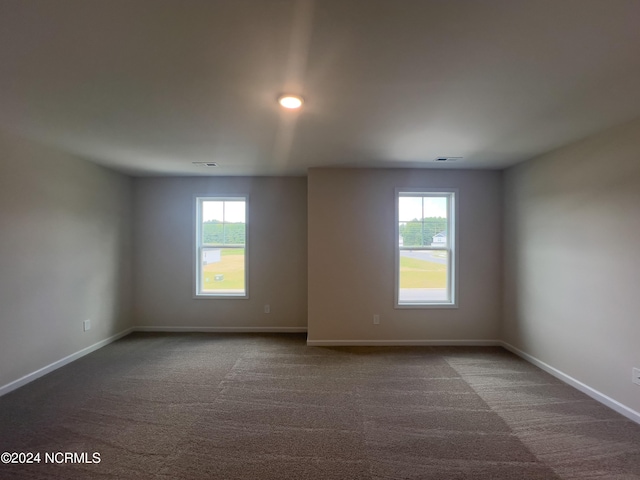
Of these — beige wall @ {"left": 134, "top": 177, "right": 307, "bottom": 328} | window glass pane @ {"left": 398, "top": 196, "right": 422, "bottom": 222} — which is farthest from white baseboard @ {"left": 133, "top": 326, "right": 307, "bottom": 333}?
window glass pane @ {"left": 398, "top": 196, "right": 422, "bottom": 222}

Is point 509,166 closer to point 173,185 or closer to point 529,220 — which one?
point 529,220

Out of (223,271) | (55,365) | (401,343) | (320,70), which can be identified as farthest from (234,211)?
(320,70)

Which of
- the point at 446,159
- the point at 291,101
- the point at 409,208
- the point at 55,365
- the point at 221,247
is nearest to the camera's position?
the point at 291,101

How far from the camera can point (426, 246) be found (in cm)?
411

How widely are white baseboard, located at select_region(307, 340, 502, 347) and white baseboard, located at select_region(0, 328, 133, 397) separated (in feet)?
9.27

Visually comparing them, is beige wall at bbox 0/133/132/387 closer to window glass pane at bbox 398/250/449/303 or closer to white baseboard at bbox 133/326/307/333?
white baseboard at bbox 133/326/307/333

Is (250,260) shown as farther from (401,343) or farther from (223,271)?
(401,343)

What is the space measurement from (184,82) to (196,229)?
3.15m

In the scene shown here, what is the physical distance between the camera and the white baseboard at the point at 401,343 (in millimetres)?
3967

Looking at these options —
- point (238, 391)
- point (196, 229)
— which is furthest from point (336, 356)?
point (196, 229)

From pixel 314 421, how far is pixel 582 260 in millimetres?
2982

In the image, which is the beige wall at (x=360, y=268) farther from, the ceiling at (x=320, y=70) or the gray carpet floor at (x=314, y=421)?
the ceiling at (x=320, y=70)

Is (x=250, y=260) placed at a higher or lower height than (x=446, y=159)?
lower

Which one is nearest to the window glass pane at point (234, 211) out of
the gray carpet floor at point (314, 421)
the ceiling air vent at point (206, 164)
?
the ceiling air vent at point (206, 164)
